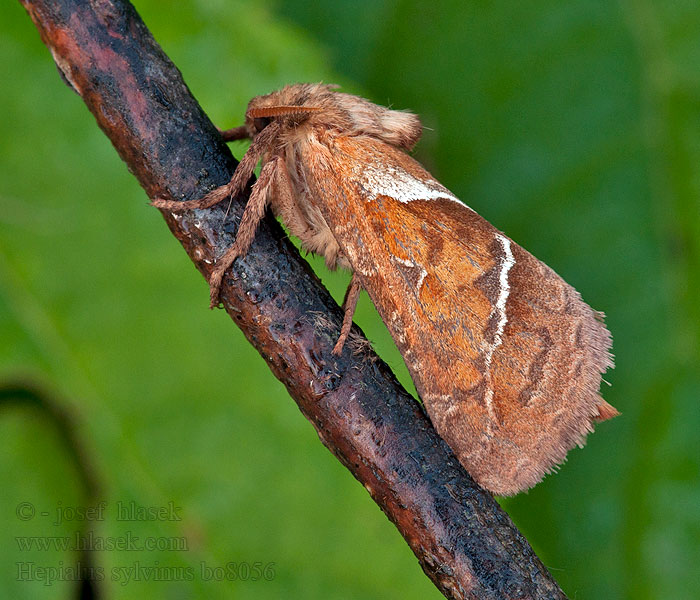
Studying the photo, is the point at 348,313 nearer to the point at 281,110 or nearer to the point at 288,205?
the point at 288,205

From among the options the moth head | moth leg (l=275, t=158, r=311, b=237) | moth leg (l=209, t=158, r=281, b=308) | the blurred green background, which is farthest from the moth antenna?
the blurred green background

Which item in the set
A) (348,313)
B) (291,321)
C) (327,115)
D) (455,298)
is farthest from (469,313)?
(327,115)

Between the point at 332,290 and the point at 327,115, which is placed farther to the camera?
the point at 332,290

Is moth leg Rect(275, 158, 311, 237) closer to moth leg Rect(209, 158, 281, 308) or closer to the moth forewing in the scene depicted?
the moth forewing

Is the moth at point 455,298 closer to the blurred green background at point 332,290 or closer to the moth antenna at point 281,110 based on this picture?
the moth antenna at point 281,110

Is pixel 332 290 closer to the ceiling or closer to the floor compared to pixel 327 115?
closer to the floor

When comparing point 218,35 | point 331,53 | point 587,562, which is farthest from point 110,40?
point 587,562

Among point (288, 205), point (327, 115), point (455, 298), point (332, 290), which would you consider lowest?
point (332, 290)
